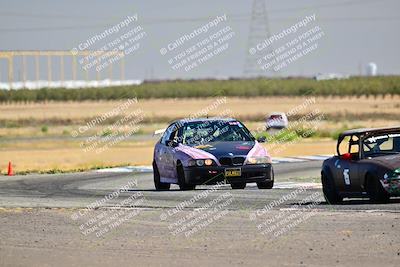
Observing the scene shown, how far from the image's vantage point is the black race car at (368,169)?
1677cm

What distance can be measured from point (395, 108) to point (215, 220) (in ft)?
250

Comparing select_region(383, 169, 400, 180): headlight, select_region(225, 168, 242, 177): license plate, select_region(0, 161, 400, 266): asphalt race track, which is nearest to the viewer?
select_region(0, 161, 400, 266): asphalt race track

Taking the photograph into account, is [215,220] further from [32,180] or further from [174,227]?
[32,180]

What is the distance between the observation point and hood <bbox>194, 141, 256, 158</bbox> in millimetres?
21828

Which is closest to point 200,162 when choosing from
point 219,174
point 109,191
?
point 219,174

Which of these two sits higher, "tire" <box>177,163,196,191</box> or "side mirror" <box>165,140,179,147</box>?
"side mirror" <box>165,140,179,147</box>

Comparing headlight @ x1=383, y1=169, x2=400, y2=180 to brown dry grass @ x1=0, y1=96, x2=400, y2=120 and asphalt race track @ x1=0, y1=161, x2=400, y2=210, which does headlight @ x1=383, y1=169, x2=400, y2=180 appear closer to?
asphalt race track @ x1=0, y1=161, x2=400, y2=210

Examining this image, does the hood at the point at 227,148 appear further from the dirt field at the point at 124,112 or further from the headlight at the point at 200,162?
the dirt field at the point at 124,112

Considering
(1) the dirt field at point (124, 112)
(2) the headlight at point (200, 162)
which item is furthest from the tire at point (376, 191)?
(1) the dirt field at point (124, 112)

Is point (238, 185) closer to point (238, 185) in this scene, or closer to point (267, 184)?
point (238, 185)

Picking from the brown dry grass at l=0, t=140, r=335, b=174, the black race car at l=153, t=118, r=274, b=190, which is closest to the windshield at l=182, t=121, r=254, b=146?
the black race car at l=153, t=118, r=274, b=190

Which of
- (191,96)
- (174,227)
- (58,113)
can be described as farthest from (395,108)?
(174,227)

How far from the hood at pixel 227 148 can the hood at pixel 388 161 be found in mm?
4905

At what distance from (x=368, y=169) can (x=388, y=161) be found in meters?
0.36
